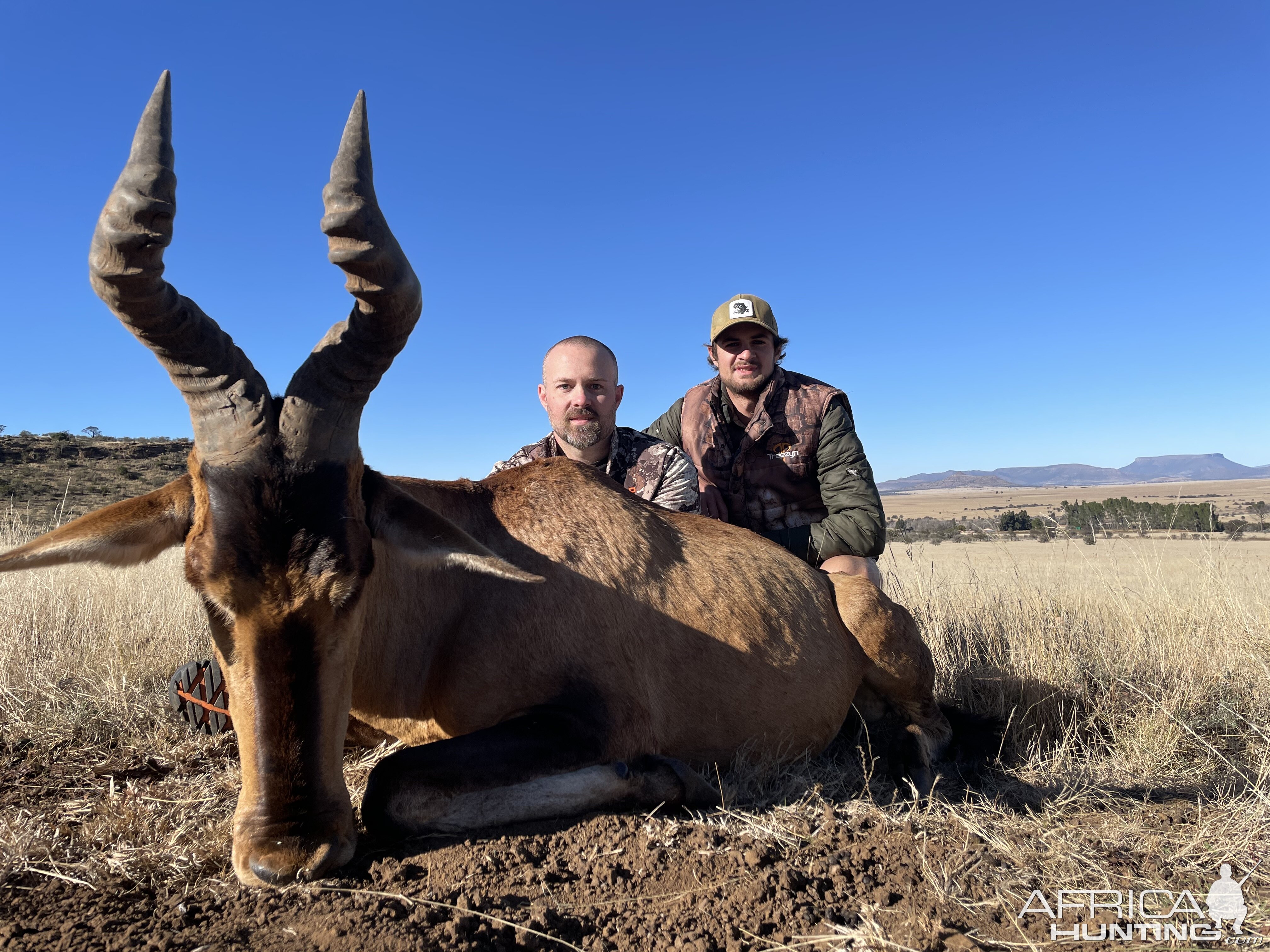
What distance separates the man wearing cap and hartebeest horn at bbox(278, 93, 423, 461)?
14.8 feet

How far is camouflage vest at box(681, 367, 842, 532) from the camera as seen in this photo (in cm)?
794

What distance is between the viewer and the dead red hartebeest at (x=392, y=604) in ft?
9.49

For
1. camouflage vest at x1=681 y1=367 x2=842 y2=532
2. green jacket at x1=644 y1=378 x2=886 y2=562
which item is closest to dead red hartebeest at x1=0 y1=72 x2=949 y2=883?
green jacket at x1=644 y1=378 x2=886 y2=562

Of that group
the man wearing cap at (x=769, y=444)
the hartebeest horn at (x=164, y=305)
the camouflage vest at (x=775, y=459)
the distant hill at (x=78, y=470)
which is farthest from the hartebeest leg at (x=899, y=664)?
the distant hill at (x=78, y=470)

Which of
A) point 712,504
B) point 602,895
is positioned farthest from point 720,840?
point 712,504

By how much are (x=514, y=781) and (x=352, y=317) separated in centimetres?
208

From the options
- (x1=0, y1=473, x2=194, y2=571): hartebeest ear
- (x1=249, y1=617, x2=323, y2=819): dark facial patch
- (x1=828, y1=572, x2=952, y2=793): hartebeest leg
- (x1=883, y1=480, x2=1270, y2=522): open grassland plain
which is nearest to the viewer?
(x1=249, y1=617, x2=323, y2=819): dark facial patch

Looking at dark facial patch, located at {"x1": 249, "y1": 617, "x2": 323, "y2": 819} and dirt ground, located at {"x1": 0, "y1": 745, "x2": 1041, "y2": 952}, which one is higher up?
dark facial patch, located at {"x1": 249, "y1": 617, "x2": 323, "y2": 819}

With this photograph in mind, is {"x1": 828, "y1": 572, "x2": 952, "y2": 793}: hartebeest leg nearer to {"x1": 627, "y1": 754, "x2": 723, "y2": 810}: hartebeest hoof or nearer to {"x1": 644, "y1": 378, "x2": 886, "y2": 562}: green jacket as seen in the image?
{"x1": 644, "y1": 378, "x2": 886, "y2": 562}: green jacket

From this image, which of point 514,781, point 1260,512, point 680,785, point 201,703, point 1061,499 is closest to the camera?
point 514,781

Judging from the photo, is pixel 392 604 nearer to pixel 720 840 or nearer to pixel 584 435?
pixel 720 840

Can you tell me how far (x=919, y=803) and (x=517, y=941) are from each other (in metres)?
2.64

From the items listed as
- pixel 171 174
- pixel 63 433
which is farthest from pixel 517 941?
pixel 63 433

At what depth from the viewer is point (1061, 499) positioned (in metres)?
83.8
